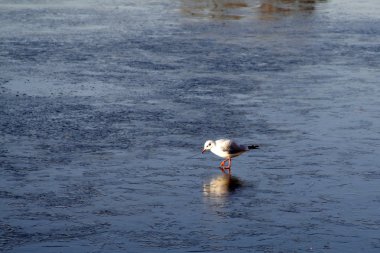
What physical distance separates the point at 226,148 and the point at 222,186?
31.0 inches

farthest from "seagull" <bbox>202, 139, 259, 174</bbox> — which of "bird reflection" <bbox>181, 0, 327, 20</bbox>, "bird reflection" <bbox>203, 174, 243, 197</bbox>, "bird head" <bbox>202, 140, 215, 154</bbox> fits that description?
"bird reflection" <bbox>181, 0, 327, 20</bbox>

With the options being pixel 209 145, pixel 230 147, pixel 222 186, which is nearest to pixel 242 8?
pixel 209 145

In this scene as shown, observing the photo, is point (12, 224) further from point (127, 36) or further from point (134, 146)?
point (127, 36)

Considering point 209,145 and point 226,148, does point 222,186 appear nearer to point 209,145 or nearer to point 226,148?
point 226,148

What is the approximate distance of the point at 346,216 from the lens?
1094cm

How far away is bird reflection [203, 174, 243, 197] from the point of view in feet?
39.0

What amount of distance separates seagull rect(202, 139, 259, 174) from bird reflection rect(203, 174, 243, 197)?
338mm

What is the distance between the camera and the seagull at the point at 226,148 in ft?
42.1

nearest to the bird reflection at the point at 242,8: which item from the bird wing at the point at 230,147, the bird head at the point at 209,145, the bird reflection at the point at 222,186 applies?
the bird head at the point at 209,145

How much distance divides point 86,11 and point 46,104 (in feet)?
43.2

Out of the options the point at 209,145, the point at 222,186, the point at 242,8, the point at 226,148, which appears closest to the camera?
the point at 222,186

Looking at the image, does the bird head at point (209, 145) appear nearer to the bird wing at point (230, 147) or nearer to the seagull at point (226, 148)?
the seagull at point (226, 148)

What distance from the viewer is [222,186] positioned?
482 inches

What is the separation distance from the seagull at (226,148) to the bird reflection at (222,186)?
0.34 metres
